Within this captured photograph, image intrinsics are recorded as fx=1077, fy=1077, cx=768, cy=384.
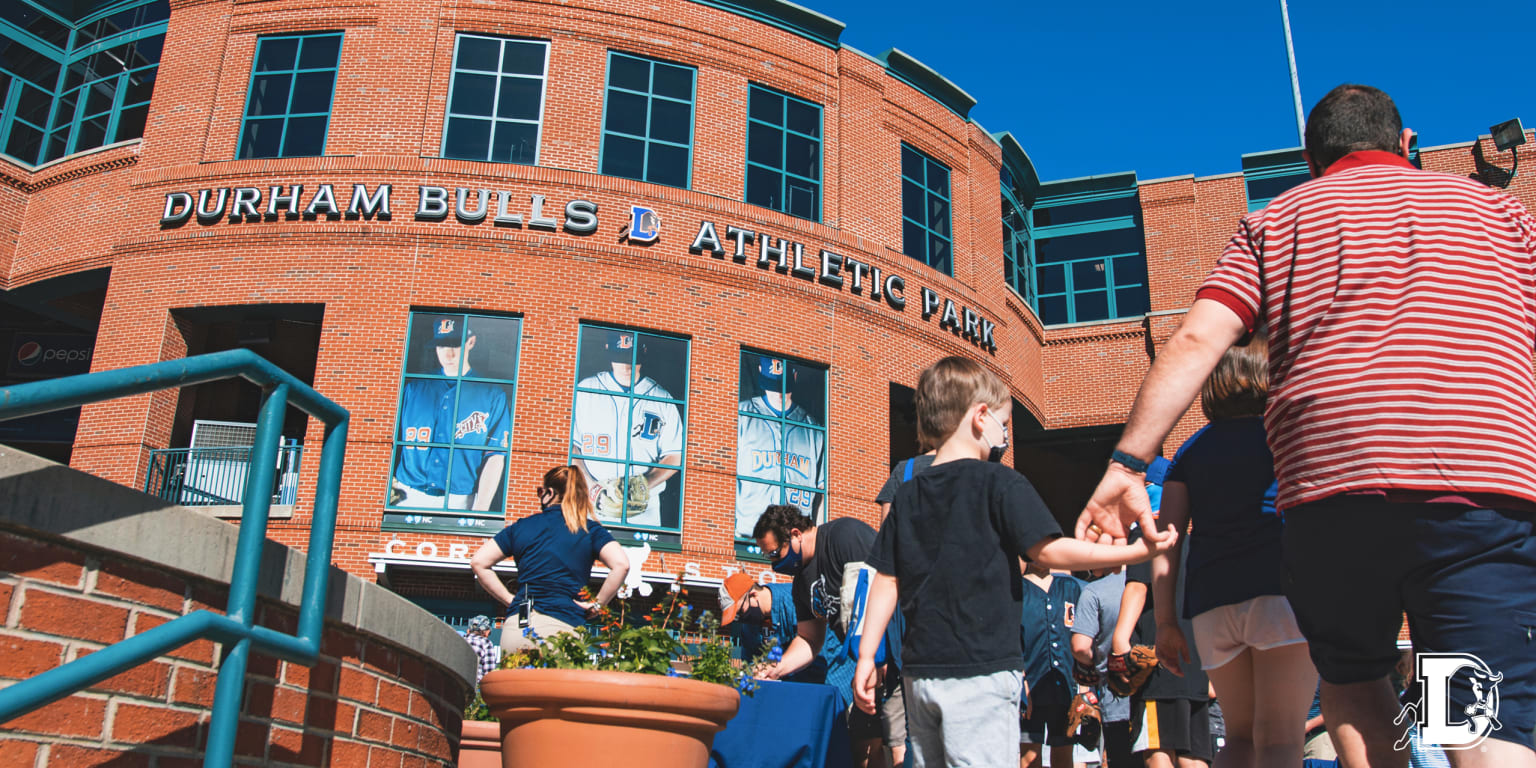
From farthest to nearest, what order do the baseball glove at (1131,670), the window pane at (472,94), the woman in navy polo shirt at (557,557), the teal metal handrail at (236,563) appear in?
the window pane at (472,94) < the woman in navy polo shirt at (557,557) < the baseball glove at (1131,670) < the teal metal handrail at (236,563)

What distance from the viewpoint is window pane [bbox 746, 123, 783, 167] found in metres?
19.2

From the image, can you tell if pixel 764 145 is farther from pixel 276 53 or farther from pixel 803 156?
pixel 276 53

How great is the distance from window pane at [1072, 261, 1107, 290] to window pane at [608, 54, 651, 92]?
12808 mm

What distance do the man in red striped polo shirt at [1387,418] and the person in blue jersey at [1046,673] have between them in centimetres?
375

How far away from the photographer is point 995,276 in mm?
22453

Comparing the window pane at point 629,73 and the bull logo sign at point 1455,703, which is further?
the window pane at point 629,73

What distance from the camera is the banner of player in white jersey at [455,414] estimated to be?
15625 mm

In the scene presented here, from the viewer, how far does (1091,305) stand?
26.4 metres

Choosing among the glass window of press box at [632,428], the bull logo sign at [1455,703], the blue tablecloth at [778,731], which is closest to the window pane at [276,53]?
the glass window of press box at [632,428]

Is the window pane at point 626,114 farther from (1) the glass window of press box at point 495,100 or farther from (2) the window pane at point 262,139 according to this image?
(2) the window pane at point 262,139

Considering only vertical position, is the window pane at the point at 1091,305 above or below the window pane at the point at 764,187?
above

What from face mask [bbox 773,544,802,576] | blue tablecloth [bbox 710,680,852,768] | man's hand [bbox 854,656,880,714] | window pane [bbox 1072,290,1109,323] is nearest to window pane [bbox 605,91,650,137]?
window pane [bbox 1072,290,1109,323]

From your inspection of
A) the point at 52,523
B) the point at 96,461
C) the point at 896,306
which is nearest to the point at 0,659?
the point at 52,523

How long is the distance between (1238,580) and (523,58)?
1682 cm
